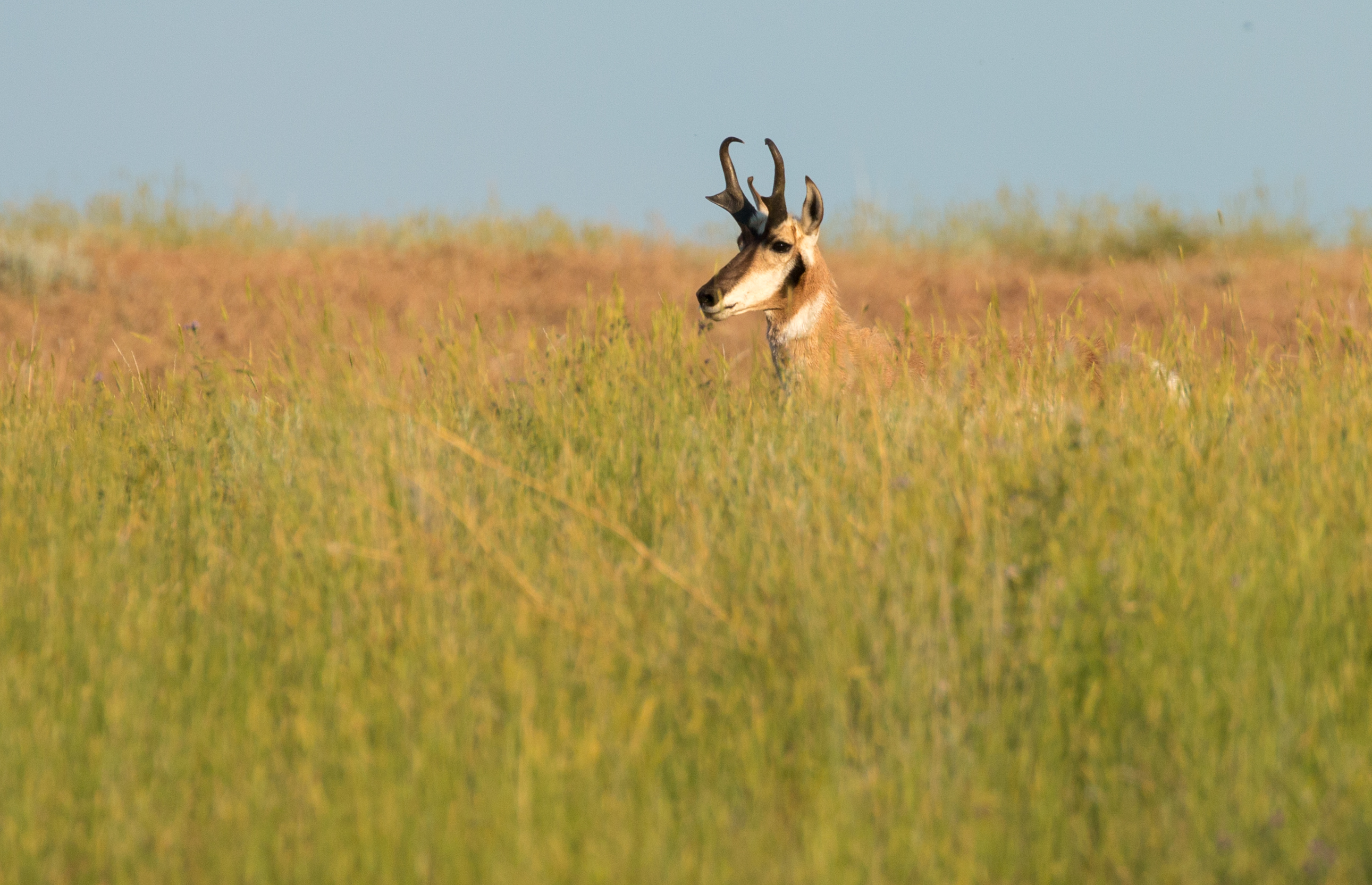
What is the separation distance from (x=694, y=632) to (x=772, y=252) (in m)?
4.78

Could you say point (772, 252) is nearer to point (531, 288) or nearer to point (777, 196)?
point (777, 196)

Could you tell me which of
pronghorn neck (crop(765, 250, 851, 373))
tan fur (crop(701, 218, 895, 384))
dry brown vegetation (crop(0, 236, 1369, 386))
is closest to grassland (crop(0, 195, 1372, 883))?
tan fur (crop(701, 218, 895, 384))

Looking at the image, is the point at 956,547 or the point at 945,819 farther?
the point at 956,547

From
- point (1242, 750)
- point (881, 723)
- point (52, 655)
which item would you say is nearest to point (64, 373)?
point (52, 655)

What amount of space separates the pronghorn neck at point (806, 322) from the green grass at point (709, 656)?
2873mm

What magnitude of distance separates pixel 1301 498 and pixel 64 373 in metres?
11.2

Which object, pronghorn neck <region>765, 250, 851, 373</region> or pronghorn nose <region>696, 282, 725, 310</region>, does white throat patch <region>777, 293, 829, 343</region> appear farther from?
pronghorn nose <region>696, 282, 725, 310</region>

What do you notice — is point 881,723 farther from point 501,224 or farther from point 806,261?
point 501,224

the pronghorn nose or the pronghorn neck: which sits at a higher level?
the pronghorn nose

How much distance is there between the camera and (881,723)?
125 inches

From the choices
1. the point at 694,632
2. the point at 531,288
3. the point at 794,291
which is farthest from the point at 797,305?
the point at 531,288

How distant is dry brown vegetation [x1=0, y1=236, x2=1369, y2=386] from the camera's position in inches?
538

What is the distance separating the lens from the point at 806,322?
26.3 feet

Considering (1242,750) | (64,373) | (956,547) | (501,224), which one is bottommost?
(1242,750)
